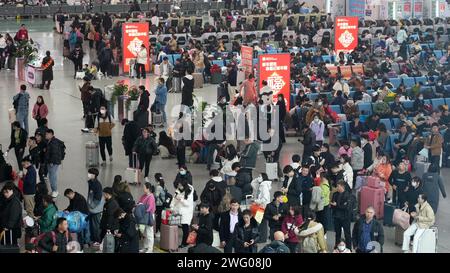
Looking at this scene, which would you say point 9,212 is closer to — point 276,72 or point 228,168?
point 228,168

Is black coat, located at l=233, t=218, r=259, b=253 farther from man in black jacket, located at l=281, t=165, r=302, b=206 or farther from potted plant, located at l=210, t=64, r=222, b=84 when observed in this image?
potted plant, located at l=210, t=64, r=222, b=84

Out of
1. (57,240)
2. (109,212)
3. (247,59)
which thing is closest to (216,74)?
(247,59)

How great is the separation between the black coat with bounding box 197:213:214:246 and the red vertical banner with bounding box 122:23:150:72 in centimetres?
1822

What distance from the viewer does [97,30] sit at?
128ft

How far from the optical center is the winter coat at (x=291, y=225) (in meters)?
14.5

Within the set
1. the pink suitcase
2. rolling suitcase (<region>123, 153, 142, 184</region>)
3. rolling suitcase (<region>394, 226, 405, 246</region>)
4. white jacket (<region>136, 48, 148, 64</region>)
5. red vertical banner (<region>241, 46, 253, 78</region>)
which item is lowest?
rolling suitcase (<region>394, 226, 405, 246</region>)

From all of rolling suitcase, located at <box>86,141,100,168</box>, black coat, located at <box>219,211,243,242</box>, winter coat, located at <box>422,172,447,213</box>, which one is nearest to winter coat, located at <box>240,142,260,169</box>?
winter coat, located at <box>422,172,447,213</box>

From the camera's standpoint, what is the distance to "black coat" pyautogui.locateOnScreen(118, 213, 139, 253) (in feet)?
46.4

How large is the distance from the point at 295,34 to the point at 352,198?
78.0 ft

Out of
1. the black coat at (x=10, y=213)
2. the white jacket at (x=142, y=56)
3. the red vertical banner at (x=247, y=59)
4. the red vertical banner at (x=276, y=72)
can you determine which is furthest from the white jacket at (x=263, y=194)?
the white jacket at (x=142, y=56)

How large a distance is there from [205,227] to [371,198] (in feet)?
11.5
